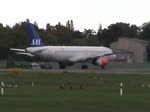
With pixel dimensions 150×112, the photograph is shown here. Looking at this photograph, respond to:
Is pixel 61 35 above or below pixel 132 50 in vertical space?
above

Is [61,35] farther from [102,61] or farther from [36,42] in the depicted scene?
[102,61]

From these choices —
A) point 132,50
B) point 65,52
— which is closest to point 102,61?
point 65,52

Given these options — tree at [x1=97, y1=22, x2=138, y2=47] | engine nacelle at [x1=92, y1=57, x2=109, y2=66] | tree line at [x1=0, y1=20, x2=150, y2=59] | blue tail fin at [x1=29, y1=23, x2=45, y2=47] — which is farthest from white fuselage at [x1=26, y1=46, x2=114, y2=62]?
tree at [x1=97, y1=22, x2=138, y2=47]

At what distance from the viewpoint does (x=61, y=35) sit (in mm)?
159250

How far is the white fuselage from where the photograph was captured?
282ft

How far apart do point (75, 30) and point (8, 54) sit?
81.0 meters

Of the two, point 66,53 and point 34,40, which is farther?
point 34,40

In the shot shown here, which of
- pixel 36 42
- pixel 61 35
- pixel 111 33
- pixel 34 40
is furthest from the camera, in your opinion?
pixel 111 33

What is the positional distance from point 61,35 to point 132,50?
73.8ft

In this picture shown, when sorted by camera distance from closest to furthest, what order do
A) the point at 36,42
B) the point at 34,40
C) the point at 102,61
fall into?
1. the point at 102,61
2. the point at 36,42
3. the point at 34,40

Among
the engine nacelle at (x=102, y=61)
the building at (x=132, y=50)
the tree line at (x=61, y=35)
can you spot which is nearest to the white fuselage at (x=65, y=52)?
the engine nacelle at (x=102, y=61)

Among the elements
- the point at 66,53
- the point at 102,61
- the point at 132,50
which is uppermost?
the point at 132,50

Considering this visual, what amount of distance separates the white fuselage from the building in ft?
143

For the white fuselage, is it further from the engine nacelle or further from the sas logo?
the engine nacelle
